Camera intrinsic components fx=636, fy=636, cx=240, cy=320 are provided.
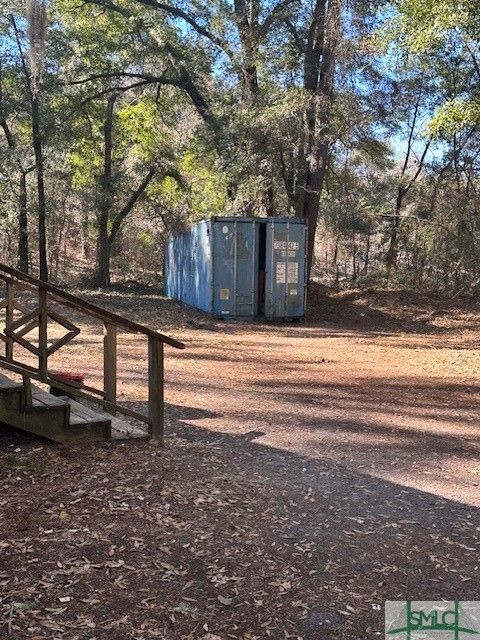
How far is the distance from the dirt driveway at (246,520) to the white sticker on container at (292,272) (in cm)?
829

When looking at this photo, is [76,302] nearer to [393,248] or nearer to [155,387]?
[155,387]

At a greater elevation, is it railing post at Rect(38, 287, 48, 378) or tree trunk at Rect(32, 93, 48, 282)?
tree trunk at Rect(32, 93, 48, 282)

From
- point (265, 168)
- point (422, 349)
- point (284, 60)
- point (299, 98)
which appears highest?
point (284, 60)

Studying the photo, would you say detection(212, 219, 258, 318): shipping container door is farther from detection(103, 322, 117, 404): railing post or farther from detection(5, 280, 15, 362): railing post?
detection(103, 322, 117, 404): railing post

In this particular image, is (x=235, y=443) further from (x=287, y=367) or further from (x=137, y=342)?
(x=137, y=342)

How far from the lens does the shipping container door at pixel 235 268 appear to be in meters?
15.8

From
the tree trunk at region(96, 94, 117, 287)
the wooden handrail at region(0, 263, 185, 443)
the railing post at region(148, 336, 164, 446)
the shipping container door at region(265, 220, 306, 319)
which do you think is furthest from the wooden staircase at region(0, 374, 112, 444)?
the tree trunk at region(96, 94, 117, 287)

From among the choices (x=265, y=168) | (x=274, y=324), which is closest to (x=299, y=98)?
(x=265, y=168)

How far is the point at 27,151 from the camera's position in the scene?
24422 millimetres

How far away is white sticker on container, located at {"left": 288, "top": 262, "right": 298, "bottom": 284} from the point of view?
16.1 meters

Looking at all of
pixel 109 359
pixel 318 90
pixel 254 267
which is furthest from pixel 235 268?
pixel 109 359

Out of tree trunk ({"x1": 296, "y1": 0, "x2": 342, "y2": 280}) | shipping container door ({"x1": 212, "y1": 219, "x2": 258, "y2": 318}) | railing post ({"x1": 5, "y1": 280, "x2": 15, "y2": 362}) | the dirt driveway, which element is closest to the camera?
the dirt driveway

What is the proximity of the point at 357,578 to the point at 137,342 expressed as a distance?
9.20 m

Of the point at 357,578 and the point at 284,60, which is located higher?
the point at 284,60
